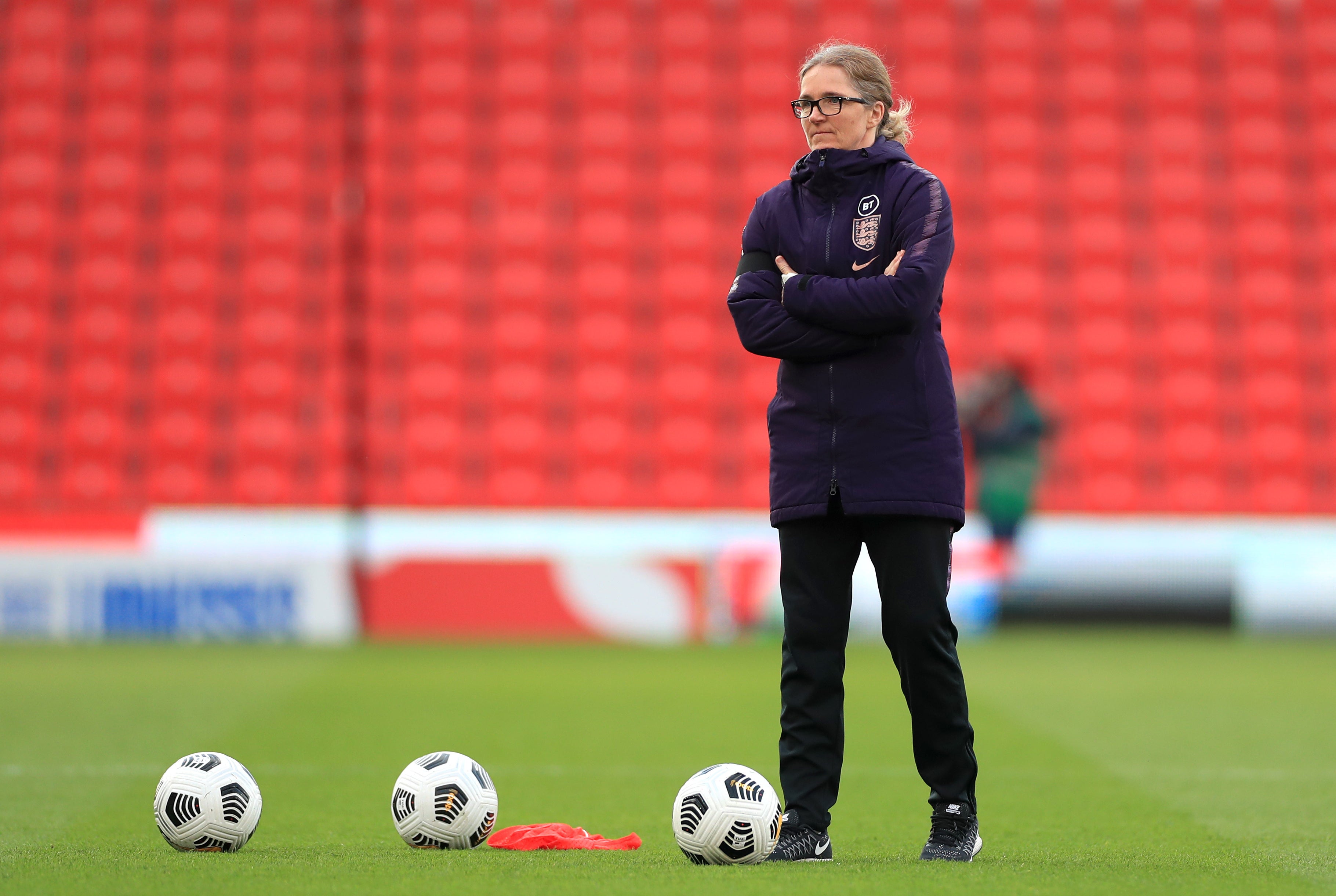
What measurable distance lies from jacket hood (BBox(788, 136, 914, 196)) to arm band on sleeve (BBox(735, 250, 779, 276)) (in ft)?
0.49

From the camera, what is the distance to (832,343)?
9.05 ft

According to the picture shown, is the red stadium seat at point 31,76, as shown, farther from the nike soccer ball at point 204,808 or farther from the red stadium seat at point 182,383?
the nike soccer ball at point 204,808

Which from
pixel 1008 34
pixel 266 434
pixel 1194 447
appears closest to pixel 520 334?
pixel 266 434

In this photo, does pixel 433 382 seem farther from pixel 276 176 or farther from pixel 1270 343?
pixel 1270 343

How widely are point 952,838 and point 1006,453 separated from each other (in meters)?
7.01

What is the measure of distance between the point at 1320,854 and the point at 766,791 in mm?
1106

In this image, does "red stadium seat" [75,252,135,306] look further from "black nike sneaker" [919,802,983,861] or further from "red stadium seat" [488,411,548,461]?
"black nike sneaker" [919,802,983,861]

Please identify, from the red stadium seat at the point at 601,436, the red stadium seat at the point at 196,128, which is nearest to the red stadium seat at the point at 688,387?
the red stadium seat at the point at 601,436

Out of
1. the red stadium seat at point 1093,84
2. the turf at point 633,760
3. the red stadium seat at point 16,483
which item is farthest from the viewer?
the red stadium seat at point 1093,84

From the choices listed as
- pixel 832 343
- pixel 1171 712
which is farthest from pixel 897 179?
pixel 1171 712

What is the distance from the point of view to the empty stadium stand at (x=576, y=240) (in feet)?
36.2

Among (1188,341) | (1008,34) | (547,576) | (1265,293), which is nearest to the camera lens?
(547,576)

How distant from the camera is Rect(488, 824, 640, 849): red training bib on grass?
294 cm

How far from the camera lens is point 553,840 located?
2949 millimetres
